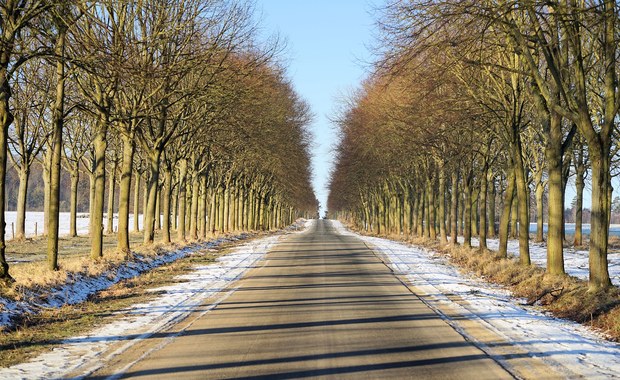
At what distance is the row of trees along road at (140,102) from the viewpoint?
1433 centimetres

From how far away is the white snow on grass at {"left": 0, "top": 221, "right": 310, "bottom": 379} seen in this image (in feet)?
25.6

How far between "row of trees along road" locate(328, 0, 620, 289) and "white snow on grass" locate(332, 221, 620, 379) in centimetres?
203

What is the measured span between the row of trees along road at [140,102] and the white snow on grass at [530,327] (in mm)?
8425

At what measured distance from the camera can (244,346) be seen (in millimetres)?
9281

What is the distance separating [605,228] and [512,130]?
32.0 feet

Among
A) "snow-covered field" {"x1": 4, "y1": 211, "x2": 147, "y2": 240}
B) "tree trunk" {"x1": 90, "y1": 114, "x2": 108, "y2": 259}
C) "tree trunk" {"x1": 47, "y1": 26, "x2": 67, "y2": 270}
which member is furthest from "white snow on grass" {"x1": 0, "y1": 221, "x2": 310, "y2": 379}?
"snow-covered field" {"x1": 4, "y1": 211, "x2": 147, "y2": 240}

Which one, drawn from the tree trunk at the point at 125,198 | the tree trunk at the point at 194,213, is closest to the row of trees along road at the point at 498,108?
the tree trunk at the point at 125,198

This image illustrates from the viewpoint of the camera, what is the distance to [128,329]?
34.7 ft

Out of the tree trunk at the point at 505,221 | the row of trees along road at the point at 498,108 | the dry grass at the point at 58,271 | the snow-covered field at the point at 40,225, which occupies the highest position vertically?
the row of trees along road at the point at 498,108

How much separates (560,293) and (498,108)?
35.2ft

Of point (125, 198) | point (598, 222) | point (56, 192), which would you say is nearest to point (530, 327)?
point (598, 222)

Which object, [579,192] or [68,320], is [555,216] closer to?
[68,320]

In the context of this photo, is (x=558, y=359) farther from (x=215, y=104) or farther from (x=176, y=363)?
(x=215, y=104)

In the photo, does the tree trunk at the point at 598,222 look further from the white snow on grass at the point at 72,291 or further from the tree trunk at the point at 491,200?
the tree trunk at the point at 491,200
